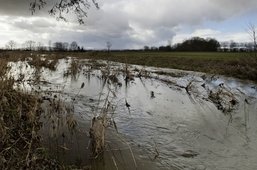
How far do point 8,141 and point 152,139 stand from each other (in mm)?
2866

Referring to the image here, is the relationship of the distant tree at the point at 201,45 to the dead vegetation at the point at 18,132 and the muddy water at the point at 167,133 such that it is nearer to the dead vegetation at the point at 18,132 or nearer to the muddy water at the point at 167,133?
the muddy water at the point at 167,133

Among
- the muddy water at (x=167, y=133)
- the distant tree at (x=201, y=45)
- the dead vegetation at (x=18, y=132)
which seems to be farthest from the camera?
the distant tree at (x=201, y=45)

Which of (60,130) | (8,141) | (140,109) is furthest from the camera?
(140,109)

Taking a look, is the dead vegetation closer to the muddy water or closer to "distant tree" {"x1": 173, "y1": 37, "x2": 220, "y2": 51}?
the muddy water

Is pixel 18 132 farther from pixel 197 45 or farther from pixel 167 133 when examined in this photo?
pixel 197 45

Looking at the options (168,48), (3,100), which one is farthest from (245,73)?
(168,48)

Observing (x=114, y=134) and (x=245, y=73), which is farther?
(x=245, y=73)

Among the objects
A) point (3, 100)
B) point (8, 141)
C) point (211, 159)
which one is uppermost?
point (3, 100)

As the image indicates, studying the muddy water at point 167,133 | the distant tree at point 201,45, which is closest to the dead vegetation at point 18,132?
the muddy water at point 167,133

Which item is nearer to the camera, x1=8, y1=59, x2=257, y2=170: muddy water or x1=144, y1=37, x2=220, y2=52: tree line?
x1=8, y1=59, x2=257, y2=170: muddy water

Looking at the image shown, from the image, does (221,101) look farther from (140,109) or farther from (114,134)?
(114,134)

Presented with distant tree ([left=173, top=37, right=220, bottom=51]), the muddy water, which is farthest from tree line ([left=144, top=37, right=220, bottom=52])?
the muddy water

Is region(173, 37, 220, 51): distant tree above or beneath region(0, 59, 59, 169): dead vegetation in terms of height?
above

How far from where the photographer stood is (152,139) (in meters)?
6.97
